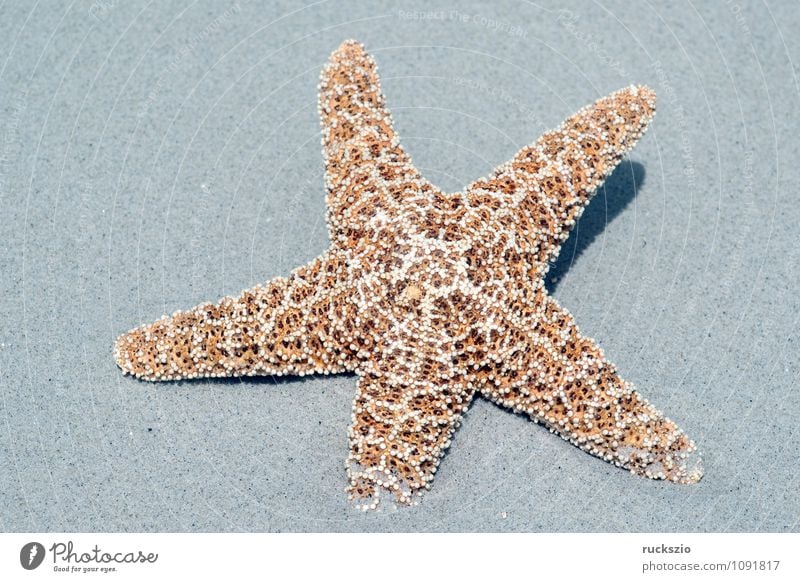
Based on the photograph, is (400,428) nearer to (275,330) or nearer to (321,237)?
(275,330)

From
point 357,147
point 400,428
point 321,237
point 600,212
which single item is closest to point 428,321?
point 400,428

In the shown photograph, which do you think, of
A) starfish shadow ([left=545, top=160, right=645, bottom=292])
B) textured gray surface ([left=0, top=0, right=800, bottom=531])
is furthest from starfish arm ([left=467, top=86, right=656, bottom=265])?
textured gray surface ([left=0, top=0, right=800, bottom=531])

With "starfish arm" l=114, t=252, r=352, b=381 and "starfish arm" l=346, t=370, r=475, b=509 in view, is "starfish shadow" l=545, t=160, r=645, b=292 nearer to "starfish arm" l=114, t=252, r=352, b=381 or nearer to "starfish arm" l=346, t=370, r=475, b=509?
"starfish arm" l=346, t=370, r=475, b=509

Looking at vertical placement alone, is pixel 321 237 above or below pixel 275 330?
above

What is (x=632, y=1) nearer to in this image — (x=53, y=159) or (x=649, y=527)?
(x=649, y=527)

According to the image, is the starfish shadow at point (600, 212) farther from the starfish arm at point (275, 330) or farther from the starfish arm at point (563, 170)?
the starfish arm at point (275, 330)
